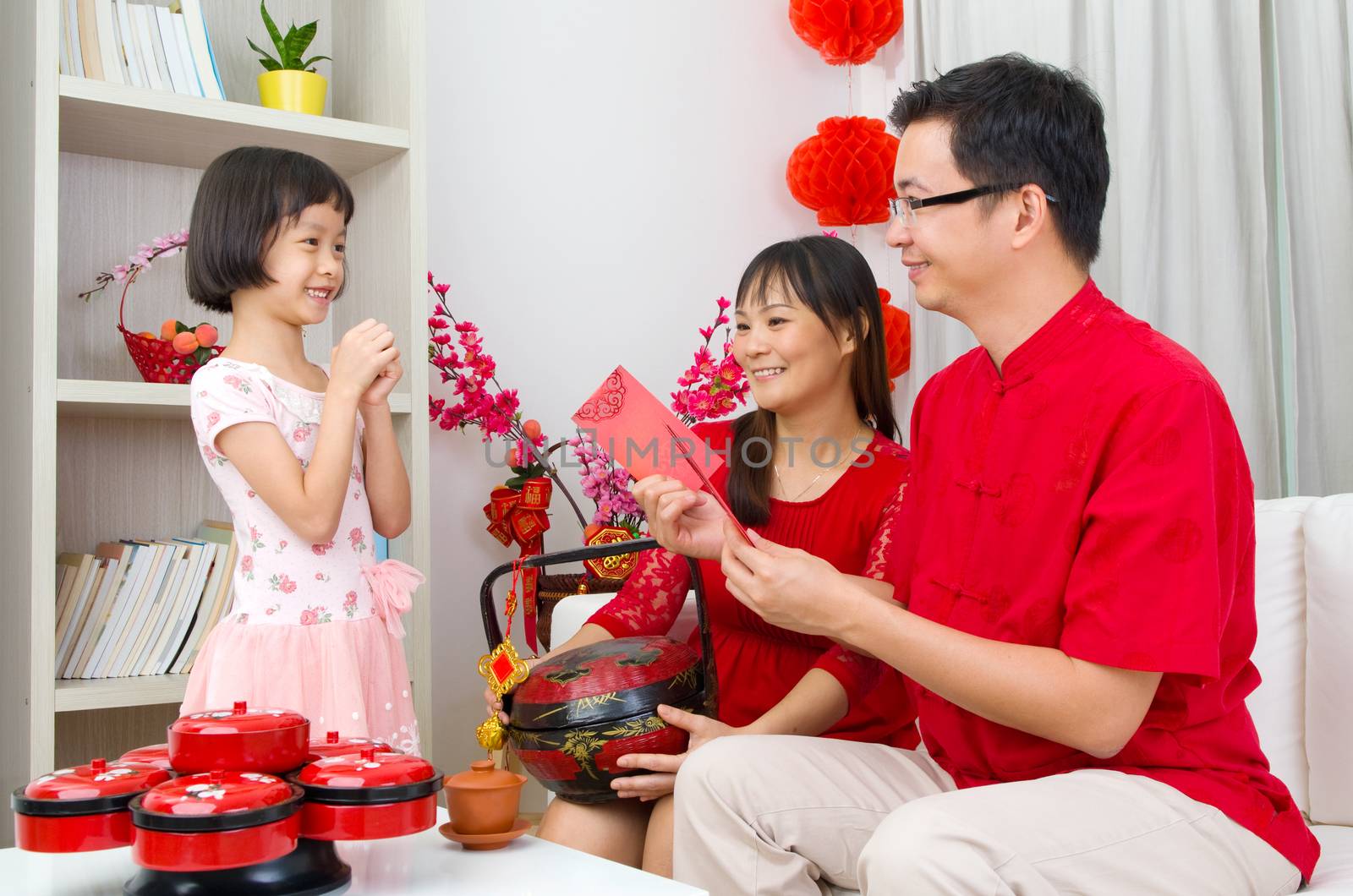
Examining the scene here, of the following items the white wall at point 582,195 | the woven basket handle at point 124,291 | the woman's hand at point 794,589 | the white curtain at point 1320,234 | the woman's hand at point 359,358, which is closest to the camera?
the woman's hand at point 794,589

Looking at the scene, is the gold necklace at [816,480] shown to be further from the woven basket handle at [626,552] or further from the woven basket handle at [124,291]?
the woven basket handle at [124,291]

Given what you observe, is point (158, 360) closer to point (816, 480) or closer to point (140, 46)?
point (140, 46)

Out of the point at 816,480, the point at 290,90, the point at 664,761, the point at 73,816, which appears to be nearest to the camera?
the point at 73,816

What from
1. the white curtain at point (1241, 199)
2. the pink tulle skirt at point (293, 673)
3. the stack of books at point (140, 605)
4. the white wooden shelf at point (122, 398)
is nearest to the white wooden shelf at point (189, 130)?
the white wooden shelf at point (122, 398)

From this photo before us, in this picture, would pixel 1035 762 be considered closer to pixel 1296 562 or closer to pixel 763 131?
pixel 1296 562

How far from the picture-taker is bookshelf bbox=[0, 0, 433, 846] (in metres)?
1.75

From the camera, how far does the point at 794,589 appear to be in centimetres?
123

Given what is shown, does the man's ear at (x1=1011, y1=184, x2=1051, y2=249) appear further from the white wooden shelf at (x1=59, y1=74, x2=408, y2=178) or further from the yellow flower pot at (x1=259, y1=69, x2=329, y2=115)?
the yellow flower pot at (x1=259, y1=69, x2=329, y2=115)

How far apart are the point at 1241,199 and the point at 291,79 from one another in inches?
71.6

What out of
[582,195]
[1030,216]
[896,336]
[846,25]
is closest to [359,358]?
[1030,216]

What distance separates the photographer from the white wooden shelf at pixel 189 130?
1839 mm

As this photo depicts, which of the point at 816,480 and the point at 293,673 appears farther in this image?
the point at 816,480

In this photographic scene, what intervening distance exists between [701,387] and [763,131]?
39.7 inches

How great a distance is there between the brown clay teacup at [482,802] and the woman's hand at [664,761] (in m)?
0.26
